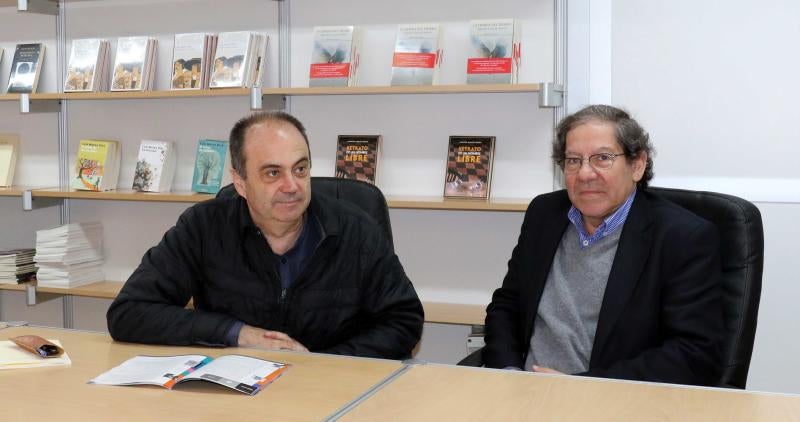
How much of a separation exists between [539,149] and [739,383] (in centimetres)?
157

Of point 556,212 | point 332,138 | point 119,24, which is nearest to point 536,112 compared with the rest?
point 332,138

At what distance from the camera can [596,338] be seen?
205cm

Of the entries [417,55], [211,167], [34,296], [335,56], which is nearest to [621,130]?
[417,55]

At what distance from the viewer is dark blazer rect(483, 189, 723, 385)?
77.6 inches

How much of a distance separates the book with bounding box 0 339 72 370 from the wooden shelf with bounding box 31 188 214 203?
1639 mm

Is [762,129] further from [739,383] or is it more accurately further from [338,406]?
[338,406]

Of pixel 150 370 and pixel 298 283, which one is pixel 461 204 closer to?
pixel 298 283

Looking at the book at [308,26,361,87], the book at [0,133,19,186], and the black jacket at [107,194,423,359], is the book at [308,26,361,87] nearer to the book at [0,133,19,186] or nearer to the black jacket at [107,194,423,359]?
the black jacket at [107,194,423,359]

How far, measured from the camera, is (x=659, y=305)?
205cm

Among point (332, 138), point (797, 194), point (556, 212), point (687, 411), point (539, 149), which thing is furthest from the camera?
point (332, 138)

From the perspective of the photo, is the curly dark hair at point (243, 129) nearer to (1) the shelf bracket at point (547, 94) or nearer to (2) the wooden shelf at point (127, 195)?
(1) the shelf bracket at point (547, 94)

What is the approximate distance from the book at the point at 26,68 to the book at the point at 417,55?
73.4 inches

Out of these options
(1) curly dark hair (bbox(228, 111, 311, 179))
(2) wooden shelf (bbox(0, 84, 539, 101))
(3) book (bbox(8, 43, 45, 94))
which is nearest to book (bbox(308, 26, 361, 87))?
(2) wooden shelf (bbox(0, 84, 539, 101))

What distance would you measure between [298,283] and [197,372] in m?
0.51
